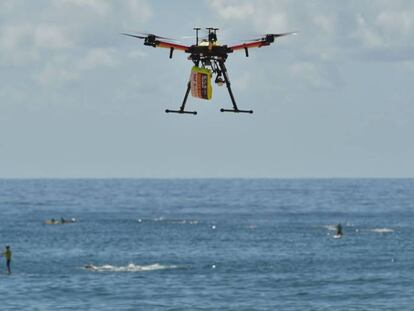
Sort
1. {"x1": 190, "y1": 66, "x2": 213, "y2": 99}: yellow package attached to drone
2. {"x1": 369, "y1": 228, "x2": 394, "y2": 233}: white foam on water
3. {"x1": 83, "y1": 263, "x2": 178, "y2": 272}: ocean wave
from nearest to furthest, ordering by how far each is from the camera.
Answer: {"x1": 190, "y1": 66, "x2": 213, "y2": 99}: yellow package attached to drone, {"x1": 83, "y1": 263, "x2": 178, "y2": 272}: ocean wave, {"x1": 369, "y1": 228, "x2": 394, "y2": 233}: white foam on water

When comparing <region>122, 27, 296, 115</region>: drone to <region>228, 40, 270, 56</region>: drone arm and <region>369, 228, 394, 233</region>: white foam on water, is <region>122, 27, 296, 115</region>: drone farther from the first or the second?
<region>369, 228, 394, 233</region>: white foam on water

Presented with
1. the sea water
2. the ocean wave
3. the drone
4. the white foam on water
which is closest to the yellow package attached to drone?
the drone

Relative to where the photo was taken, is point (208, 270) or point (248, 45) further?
point (208, 270)

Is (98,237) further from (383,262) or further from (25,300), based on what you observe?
(25,300)

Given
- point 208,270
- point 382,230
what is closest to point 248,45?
point 208,270

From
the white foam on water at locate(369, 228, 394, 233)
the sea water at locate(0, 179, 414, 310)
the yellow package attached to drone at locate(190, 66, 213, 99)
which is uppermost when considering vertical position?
the yellow package attached to drone at locate(190, 66, 213, 99)

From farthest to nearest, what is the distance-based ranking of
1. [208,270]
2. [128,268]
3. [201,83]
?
[128,268], [208,270], [201,83]

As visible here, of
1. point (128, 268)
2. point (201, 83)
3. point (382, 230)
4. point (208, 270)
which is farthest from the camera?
point (382, 230)

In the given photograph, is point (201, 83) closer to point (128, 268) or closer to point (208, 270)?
point (208, 270)

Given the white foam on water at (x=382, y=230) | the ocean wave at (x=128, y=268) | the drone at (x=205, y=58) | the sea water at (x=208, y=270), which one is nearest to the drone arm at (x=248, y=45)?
the drone at (x=205, y=58)
